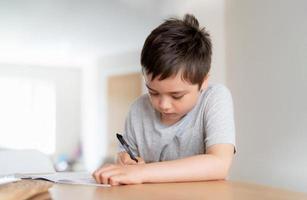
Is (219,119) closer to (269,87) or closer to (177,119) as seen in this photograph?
(177,119)

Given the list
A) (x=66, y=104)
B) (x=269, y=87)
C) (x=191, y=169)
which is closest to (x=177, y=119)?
(x=191, y=169)

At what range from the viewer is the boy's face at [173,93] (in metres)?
0.89

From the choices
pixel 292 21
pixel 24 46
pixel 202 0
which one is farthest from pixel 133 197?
pixel 24 46

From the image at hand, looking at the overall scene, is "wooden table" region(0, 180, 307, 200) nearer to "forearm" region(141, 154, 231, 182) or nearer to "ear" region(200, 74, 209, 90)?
"forearm" region(141, 154, 231, 182)

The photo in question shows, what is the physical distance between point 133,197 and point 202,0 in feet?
6.51

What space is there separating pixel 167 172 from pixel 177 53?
28 centimetres

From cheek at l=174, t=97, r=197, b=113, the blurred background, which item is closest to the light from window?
the blurred background

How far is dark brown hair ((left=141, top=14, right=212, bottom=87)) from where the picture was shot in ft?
2.91

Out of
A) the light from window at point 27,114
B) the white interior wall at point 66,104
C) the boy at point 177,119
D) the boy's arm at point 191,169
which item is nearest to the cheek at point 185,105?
the boy at point 177,119

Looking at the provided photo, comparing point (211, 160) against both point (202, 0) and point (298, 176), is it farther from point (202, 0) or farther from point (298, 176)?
point (202, 0)

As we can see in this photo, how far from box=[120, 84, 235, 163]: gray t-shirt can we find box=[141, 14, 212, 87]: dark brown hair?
83 mm

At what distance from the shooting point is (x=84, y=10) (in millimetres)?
3553

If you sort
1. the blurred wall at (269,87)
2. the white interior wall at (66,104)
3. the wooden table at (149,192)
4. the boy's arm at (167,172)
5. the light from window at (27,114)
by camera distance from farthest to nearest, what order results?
1. the white interior wall at (66,104)
2. the light from window at (27,114)
3. the blurred wall at (269,87)
4. the boy's arm at (167,172)
5. the wooden table at (149,192)

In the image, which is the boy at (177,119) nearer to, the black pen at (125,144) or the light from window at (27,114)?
the black pen at (125,144)
